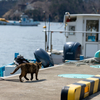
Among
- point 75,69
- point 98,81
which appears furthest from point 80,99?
point 75,69

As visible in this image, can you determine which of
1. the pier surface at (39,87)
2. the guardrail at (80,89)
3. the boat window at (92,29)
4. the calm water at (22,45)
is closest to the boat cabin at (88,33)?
the boat window at (92,29)

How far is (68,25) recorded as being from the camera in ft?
59.6

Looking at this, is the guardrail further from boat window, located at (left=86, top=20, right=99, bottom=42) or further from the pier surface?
boat window, located at (left=86, top=20, right=99, bottom=42)

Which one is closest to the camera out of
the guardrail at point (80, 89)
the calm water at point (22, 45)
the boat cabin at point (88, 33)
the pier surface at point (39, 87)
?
the guardrail at point (80, 89)

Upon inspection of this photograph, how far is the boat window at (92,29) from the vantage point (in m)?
17.2

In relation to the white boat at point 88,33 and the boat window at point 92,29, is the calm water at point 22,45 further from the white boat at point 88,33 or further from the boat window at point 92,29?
the boat window at point 92,29

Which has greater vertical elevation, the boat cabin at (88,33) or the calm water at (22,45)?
the boat cabin at (88,33)

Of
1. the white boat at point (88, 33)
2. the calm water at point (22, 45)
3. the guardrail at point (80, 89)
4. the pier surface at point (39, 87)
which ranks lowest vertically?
the calm water at point (22, 45)

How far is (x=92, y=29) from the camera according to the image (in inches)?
681

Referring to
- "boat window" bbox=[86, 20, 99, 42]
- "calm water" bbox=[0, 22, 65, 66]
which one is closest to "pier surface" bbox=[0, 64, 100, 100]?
"boat window" bbox=[86, 20, 99, 42]

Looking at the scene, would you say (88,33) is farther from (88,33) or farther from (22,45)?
(22,45)

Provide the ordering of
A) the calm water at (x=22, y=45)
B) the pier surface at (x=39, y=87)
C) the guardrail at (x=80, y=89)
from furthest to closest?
1. the calm water at (x=22, y=45)
2. the pier surface at (x=39, y=87)
3. the guardrail at (x=80, y=89)

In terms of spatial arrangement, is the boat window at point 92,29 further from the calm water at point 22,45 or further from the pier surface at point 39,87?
the pier surface at point 39,87

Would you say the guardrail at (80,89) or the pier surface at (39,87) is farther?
the pier surface at (39,87)
